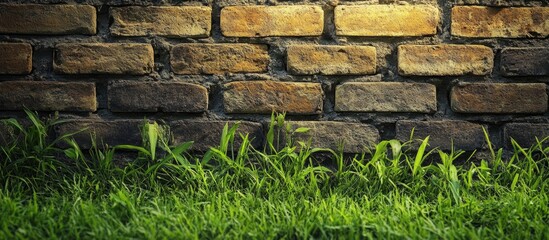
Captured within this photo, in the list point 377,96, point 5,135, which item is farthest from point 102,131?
point 377,96

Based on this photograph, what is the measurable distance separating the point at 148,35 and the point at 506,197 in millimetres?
1207

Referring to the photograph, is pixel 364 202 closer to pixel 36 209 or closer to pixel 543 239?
pixel 543 239

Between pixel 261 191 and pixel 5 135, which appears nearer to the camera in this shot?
pixel 261 191

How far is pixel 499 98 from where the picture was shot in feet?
5.92

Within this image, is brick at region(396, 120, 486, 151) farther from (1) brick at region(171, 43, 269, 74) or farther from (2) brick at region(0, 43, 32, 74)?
(2) brick at region(0, 43, 32, 74)

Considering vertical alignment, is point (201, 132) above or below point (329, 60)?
below

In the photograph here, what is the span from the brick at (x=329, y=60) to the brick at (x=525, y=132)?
0.49 meters

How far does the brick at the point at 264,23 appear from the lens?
5.90 ft

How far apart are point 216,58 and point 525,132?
3.40 feet

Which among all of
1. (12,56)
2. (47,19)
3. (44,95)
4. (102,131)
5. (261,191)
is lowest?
(261,191)

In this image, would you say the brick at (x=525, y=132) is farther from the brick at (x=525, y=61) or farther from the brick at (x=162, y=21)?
the brick at (x=162, y=21)

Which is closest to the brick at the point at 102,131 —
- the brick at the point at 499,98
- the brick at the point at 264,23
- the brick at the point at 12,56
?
the brick at the point at 12,56

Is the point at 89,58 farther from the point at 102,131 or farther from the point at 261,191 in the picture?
the point at 261,191

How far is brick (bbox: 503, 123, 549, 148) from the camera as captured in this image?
181cm
